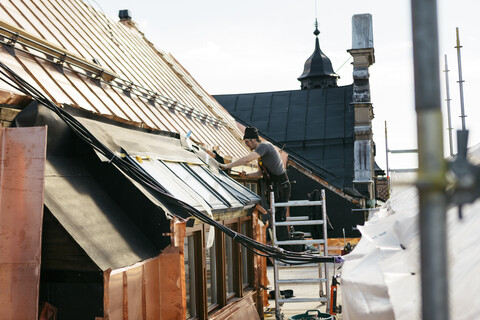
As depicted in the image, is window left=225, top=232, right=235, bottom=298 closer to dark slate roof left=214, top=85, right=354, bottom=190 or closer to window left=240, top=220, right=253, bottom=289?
window left=240, top=220, right=253, bottom=289

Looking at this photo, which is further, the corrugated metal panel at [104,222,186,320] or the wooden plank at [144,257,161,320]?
the wooden plank at [144,257,161,320]

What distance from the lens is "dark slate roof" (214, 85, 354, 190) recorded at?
26594mm

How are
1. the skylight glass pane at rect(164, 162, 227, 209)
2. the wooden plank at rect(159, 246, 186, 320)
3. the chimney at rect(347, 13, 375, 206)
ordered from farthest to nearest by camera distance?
the chimney at rect(347, 13, 375, 206)
the skylight glass pane at rect(164, 162, 227, 209)
the wooden plank at rect(159, 246, 186, 320)

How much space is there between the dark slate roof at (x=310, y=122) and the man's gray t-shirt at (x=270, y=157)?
13480mm

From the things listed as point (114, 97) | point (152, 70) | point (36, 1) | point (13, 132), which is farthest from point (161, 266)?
point (152, 70)

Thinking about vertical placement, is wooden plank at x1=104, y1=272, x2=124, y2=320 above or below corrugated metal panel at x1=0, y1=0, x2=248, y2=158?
below

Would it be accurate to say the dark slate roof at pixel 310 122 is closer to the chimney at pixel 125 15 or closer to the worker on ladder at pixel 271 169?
the chimney at pixel 125 15

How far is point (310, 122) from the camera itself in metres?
28.6

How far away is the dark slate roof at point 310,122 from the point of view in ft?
87.2

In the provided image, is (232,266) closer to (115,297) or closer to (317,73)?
(115,297)

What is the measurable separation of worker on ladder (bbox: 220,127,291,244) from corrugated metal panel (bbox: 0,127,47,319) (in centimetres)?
605

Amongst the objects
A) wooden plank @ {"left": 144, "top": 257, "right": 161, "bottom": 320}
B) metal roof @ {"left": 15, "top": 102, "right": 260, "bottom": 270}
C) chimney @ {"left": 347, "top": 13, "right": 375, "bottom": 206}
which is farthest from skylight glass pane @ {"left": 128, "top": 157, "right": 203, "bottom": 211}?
chimney @ {"left": 347, "top": 13, "right": 375, "bottom": 206}

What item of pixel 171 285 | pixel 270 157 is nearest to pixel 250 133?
pixel 270 157

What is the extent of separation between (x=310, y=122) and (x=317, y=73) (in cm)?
952
